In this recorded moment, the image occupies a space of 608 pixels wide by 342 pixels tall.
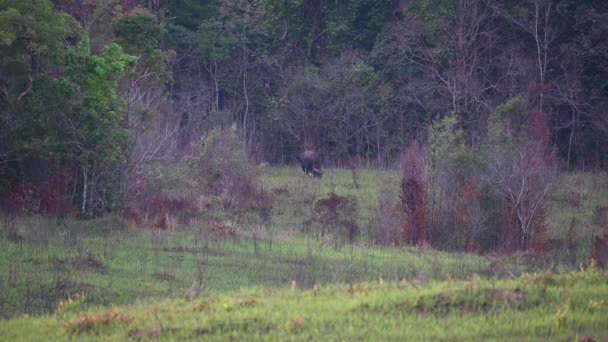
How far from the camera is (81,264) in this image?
14242 mm

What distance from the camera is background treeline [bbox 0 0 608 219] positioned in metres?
20.8

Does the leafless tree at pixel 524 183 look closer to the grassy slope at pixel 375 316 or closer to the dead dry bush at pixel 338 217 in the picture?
the dead dry bush at pixel 338 217

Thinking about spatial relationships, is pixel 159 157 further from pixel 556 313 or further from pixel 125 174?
pixel 556 313

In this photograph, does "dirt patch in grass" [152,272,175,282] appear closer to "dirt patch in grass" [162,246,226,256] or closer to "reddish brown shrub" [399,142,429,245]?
"dirt patch in grass" [162,246,226,256]

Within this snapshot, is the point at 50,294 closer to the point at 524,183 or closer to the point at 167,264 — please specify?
the point at 167,264

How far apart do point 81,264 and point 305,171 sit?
19161 millimetres

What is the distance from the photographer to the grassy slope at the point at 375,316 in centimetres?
841

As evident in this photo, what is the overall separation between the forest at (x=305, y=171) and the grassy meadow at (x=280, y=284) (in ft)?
0.17

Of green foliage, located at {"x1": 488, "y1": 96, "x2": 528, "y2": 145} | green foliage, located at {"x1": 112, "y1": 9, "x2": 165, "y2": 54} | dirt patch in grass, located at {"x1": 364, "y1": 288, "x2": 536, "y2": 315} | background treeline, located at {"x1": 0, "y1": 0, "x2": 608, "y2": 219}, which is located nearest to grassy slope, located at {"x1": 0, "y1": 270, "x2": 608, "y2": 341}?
dirt patch in grass, located at {"x1": 364, "y1": 288, "x2": 536, "y2": 315}

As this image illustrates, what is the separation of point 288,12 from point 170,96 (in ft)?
25.7

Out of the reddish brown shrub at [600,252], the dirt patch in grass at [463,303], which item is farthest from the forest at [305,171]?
the reddish brown shrub at [600,252]

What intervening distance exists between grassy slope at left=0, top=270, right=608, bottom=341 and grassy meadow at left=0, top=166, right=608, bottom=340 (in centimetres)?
2

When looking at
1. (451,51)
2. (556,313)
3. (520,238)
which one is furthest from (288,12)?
(556,313)

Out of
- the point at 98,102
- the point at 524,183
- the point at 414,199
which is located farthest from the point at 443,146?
the point at 98,102
